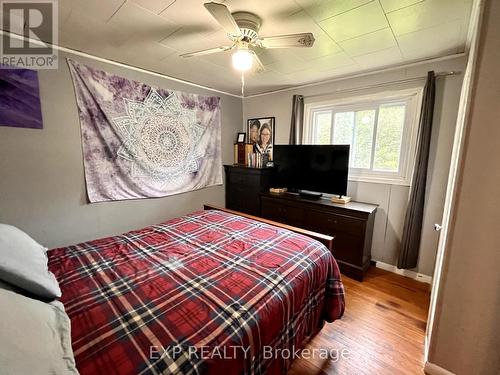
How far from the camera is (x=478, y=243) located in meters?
1.20

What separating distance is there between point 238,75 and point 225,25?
4.91 feet

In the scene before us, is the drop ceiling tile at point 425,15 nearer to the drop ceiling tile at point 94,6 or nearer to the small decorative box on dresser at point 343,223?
the small decorative box on dresser at point 343,223

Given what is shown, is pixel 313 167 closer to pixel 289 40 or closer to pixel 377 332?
pixel 289 40

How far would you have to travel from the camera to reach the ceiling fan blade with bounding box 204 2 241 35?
1147 mm

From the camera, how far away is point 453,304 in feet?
4.26

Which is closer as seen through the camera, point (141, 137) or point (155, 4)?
point (155, 4)

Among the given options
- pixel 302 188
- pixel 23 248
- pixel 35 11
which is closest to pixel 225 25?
pixel 35 11

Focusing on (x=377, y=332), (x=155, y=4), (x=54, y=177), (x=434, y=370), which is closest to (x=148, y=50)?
(x=155, y=4)

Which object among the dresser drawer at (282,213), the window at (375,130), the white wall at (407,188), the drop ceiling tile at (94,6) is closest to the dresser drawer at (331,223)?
the dresser drawer at (282,213)

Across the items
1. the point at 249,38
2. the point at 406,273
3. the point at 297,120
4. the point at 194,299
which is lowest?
the point at 406,273

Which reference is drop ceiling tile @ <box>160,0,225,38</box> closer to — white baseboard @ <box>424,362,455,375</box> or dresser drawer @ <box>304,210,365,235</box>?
dresser drawer @ <box>304,210,365,235</box>

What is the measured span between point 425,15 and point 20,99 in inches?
127

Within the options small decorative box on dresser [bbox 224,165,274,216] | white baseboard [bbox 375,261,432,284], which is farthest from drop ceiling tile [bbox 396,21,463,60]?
white baseboard [bbox 375,261,432,284]

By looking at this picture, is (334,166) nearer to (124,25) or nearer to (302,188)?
(302,188)
